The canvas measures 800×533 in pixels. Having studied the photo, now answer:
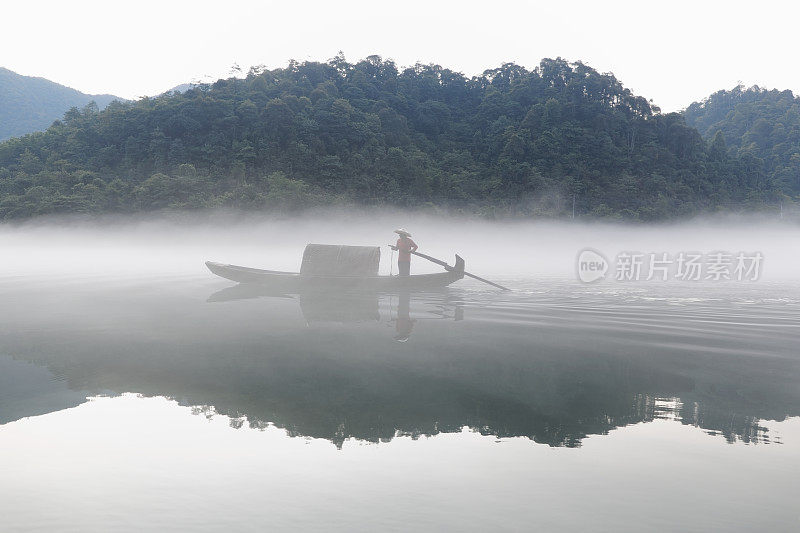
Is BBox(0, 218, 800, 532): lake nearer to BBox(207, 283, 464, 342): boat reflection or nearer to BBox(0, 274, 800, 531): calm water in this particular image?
BBox(0, 274, 800, 531): calm water

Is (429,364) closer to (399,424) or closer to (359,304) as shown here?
(399,424)

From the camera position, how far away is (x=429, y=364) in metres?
8.90

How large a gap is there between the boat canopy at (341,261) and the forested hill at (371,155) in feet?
156

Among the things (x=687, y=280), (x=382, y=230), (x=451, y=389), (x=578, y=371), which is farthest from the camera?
(x=382, y=230)

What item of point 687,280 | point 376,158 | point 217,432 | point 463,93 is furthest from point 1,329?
point 463,93

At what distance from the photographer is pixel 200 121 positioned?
77.1 metres

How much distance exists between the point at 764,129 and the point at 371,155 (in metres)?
71.3

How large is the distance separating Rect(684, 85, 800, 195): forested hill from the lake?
94700mm

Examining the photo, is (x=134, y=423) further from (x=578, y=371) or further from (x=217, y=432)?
(x=578, y=371)

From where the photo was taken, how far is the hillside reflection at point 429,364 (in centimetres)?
646

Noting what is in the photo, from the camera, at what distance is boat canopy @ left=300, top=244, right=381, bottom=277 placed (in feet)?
62.2

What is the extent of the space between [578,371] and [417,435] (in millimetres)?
3648

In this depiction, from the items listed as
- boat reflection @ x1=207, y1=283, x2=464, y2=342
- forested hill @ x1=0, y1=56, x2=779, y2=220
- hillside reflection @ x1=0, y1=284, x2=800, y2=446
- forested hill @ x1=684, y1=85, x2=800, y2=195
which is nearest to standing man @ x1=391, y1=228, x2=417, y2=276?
boat reflection @ x1=207, y1=283, x2=464, y2=342

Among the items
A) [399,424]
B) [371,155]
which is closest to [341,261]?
[399,424]
